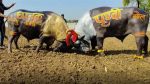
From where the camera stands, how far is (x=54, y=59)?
47.9 feet

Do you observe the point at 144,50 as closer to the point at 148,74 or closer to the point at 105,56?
the point at 105,56

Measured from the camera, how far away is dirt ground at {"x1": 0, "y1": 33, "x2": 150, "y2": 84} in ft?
40.8

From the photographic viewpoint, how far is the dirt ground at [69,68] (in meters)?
12.4

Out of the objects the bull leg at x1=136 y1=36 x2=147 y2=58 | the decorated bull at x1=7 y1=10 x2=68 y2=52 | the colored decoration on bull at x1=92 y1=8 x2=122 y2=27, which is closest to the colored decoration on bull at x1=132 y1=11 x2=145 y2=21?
the colored decoration on bull at x1=92 y1=8 x2=122 y2=27

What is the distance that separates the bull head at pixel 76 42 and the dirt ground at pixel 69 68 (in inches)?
18.6

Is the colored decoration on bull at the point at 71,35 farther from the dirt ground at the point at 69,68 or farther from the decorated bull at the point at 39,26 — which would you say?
the dirt ground at the point at 69,68

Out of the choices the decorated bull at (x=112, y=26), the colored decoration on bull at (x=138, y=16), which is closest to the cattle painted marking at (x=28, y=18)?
the decorated bull at (x=112, y=26)

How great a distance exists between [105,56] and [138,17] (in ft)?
5.74

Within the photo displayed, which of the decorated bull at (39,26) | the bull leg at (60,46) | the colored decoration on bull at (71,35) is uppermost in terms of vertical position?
the decorated bull at (39,26)

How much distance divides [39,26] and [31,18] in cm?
39

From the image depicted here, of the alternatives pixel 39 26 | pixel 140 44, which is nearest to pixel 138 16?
pixel 140 44

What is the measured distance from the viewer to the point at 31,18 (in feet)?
51.7

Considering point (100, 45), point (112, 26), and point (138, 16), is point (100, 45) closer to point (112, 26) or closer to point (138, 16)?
point (112, 26)

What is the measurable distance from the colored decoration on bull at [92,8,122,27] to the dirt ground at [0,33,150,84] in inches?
46.1
